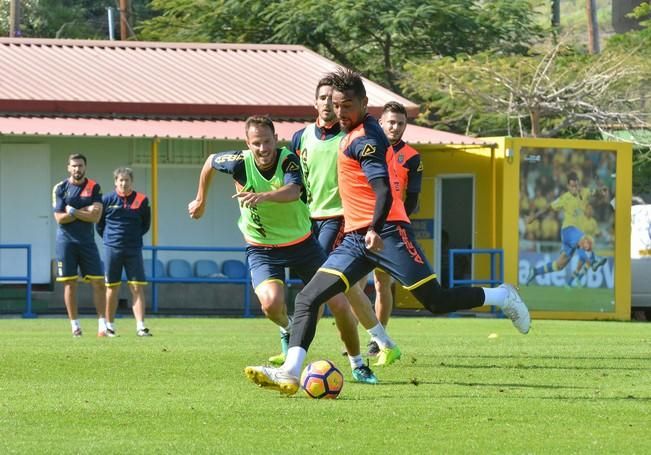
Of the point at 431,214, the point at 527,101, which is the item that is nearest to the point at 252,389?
the point at 431,214

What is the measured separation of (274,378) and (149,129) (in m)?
15.1

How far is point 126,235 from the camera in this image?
57.2 feet

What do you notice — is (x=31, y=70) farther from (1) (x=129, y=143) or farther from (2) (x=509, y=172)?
(2) (x=509, y=172)

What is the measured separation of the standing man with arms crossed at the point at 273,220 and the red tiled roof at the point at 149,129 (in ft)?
40.7

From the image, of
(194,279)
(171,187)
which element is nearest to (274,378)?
(194,279)

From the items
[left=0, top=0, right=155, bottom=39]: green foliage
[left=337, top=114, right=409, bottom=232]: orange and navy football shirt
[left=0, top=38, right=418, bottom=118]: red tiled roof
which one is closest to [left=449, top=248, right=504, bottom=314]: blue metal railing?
[left=0, top=38, right=418, bottom=118]: red tiled roof

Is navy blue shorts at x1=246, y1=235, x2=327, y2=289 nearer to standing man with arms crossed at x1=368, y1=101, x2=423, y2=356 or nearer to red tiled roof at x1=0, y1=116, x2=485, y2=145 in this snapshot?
standing man with arms crossed at x1=368, y1=101, x2=423, y2=356

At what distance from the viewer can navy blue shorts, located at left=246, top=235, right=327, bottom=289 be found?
1095 cm

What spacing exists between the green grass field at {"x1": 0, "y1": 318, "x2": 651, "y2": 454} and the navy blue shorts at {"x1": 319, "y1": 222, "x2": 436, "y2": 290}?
2.56 ft

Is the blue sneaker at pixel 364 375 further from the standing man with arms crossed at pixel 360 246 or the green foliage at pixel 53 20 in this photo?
the green foliage at pixel 53 20

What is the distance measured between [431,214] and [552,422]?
59.0ft

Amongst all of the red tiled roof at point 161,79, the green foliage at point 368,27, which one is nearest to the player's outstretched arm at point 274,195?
the red tiled roof at point 161,79

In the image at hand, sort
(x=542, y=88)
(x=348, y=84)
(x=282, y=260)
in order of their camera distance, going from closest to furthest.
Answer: (x=348, y=84) < (x=282, y=260) < (x=542, y=88)

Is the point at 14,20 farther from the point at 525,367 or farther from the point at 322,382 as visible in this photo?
the point at 322,382
